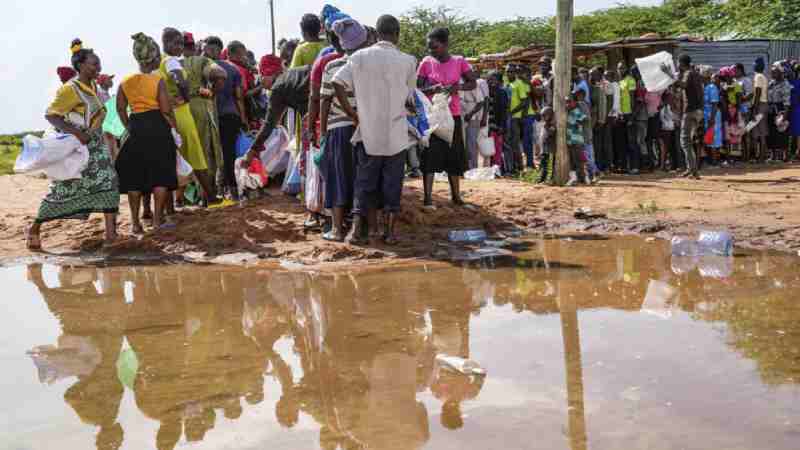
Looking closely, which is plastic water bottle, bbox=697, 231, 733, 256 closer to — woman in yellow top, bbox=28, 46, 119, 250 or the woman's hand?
woman in yellow top, bbox=28, 46, 119, 250

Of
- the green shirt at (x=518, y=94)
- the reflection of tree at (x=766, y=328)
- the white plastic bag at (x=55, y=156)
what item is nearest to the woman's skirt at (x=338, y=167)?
the white plastic bag at (x=55, y=156)

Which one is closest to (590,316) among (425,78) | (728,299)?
(728,299)

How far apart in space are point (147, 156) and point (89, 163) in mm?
509

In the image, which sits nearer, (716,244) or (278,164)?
(716,244)

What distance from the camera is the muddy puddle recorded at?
2.93 meters

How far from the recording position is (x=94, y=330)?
15.0 ft

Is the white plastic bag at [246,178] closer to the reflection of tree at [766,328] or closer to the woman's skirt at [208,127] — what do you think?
the woman's skirt at [208,127]

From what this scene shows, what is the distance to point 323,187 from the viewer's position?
7.02 m

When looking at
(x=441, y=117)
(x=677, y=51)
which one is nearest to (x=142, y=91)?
(x=441, y=117)

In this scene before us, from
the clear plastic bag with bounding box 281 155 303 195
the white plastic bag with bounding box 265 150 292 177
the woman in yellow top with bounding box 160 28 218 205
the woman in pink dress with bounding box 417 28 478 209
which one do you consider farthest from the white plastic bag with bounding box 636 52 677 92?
the woman in yellow top with bounding box 160 28 218 205

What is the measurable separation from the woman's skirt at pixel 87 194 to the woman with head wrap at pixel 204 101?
4.04ft

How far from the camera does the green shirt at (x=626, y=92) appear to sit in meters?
12.5

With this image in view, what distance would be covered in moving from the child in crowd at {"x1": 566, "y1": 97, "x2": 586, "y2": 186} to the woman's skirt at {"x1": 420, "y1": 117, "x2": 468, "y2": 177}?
89.7 inches

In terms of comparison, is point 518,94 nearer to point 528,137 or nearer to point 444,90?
point 528,137
